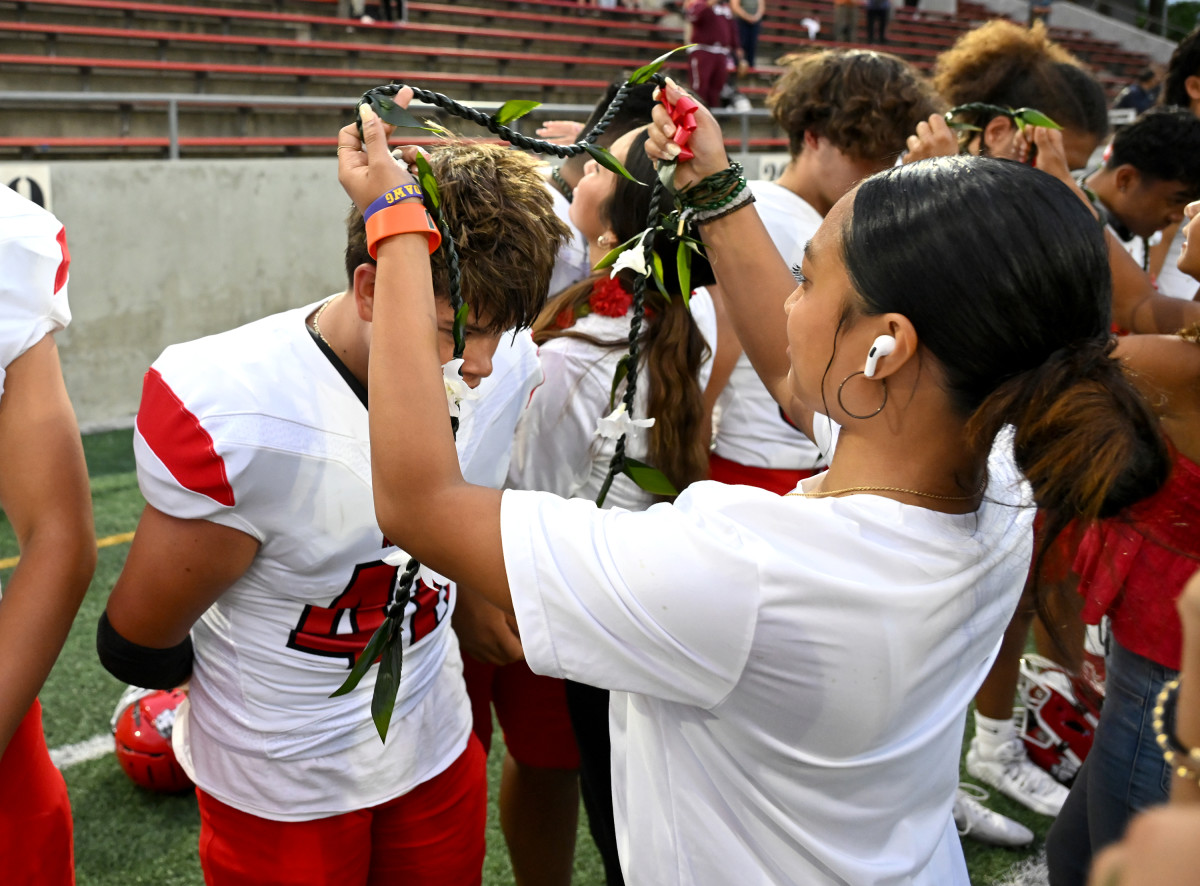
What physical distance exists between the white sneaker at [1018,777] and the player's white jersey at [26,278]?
2431 millimetres

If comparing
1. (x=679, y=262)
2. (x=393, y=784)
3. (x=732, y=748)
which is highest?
(x=679, y=262)

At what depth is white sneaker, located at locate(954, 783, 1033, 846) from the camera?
2.48m

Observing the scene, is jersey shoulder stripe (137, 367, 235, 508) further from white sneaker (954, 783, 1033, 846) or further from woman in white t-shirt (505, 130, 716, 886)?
white sneaker (954, 783, 1033, 846)

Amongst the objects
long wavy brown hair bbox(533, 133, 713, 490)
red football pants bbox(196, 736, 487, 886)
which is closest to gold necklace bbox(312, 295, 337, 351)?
long wavy brown hair bbox(533, 133, 713, 490)

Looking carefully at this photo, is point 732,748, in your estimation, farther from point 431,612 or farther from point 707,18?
point 707,18

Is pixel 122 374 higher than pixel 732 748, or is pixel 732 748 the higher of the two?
pixel 732 748

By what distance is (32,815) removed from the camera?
1.23 metres

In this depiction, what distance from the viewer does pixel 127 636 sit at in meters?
1.42

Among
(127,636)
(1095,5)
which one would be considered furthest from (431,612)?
(1095,5)

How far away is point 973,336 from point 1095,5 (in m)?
25.0

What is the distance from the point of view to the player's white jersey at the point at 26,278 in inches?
45.0

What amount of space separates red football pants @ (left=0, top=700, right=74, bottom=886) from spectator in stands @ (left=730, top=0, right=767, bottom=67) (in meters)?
12.0

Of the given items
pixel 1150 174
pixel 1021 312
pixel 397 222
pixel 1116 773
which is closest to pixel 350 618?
pixel 397 222

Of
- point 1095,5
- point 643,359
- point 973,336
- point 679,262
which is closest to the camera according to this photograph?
point 973,336
